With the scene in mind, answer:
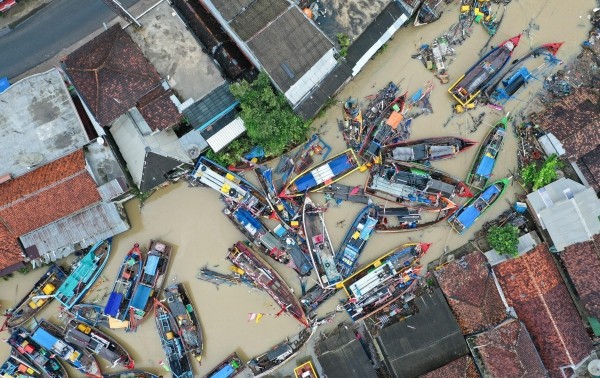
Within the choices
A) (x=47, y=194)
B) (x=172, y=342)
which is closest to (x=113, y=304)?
(x=172, y=342)

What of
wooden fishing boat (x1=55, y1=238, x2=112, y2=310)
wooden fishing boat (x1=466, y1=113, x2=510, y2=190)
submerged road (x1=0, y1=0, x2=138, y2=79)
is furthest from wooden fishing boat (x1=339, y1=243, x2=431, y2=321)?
submerged road (x1=0, y1=0, x2=138, y2=79)

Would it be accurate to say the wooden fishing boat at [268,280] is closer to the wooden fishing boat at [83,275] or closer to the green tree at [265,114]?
the green tree at [265,114]

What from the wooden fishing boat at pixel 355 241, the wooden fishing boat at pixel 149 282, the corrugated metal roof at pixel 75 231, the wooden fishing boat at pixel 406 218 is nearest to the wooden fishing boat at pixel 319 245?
the wooden fishing boat at pixel 355 241

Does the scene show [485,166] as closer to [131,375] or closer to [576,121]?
[576,121]

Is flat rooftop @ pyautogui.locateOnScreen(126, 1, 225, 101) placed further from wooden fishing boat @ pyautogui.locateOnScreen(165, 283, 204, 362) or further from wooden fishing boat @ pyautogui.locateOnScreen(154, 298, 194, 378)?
wooden fishing boat @ pyautogui.locateOnScreen(154, 298, 194, 378)

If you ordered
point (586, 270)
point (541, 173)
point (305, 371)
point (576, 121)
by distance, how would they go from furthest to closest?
point (305, 371), point (541, 173), point (576, 121), point (586, 270)
